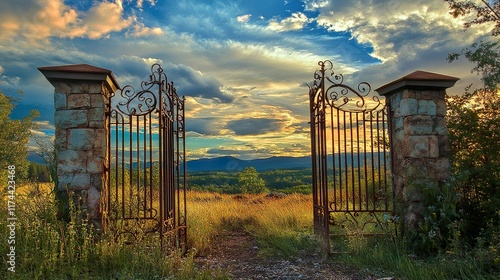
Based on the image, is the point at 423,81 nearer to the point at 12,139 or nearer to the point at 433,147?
the point at 433,147

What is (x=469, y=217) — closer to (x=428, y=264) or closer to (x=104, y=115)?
(x=428, y=264)

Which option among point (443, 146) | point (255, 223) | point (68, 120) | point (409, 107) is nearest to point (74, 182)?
point (68, 120)

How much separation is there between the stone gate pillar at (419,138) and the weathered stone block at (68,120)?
5.04 metres

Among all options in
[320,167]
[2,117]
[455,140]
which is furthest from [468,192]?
[2,117]

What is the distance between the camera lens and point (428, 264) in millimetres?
5703

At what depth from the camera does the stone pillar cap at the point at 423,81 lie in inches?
267

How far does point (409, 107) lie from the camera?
6844 mm

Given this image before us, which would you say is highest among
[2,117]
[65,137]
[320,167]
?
[2,117]

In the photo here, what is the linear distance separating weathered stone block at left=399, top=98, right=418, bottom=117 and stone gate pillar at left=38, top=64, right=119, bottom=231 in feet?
15.4

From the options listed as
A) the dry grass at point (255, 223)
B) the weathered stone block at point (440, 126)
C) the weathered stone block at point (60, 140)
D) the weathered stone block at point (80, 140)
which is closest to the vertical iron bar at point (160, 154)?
the weathered stone block at point (80, 140)

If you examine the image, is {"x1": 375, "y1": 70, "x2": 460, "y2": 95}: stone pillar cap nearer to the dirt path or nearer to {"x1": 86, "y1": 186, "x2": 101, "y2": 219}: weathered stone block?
the dirt path

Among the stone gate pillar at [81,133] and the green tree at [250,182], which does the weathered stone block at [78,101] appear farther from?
the green tree at [250,182]

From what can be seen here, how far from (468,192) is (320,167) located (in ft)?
8.10

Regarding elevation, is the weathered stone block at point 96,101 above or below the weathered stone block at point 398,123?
above
